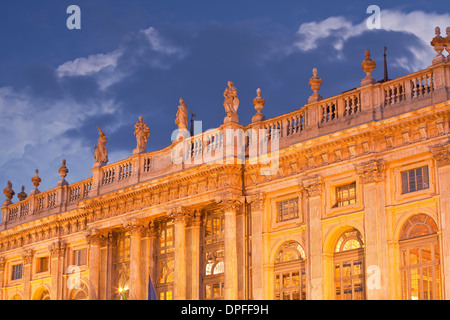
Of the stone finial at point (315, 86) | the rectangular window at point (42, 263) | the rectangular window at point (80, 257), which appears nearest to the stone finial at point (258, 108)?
the stone finial at point (315, 86)

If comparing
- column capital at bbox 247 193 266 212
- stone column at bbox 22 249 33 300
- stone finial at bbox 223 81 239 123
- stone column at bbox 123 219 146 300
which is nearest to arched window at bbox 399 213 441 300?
column capital at bbox 247 193 266 212

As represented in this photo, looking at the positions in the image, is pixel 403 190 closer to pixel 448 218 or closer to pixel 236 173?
pixel 448 218

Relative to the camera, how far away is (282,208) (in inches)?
1326

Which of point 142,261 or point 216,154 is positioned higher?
point 216,154

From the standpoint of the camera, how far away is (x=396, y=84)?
3084 cm

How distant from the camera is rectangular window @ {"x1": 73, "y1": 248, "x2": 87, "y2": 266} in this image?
136 ft

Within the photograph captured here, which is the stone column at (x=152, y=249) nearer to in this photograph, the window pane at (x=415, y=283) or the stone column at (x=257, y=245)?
the stone column at (x=257, y=245)

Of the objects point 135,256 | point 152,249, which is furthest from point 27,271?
point 152,249

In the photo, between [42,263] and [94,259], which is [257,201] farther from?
[42,263]

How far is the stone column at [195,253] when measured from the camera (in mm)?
35312

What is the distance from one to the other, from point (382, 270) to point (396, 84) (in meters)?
6.45

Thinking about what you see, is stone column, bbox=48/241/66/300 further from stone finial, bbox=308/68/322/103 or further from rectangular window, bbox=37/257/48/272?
stone finial, bbox=308/68/322/103

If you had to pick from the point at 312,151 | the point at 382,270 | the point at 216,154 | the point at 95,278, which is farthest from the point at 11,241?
the point at 382,270

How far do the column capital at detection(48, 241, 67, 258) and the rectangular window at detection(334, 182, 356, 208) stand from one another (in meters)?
16.0
